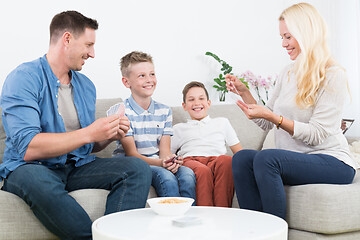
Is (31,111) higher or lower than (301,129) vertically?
higher

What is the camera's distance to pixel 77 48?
2.05m

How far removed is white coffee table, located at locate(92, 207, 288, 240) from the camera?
1178mm

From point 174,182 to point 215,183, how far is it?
250 millimetres

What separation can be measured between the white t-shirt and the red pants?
225mm

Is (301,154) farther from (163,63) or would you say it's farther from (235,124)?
(163,63)

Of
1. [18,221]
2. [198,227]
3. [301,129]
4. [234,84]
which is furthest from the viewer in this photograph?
[234,84]

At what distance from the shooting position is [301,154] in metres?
1.99

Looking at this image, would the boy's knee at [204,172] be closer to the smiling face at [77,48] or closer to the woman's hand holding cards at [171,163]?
the woman's hand holding cards at [171,163]

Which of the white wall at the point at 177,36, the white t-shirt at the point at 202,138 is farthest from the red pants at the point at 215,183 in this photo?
the white wall at the point at 177,36

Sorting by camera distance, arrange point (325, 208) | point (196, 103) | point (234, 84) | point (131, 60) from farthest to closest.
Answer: point (196, 103) < point (131, 60) < point (234, 84) < point (325, 208)

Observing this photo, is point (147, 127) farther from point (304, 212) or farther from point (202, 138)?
point (304, 212)

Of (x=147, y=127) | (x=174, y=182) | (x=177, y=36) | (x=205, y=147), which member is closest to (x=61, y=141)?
(x=174, y=182)

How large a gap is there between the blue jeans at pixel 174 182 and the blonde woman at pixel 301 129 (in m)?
0.23

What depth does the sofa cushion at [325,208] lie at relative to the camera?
186cm
